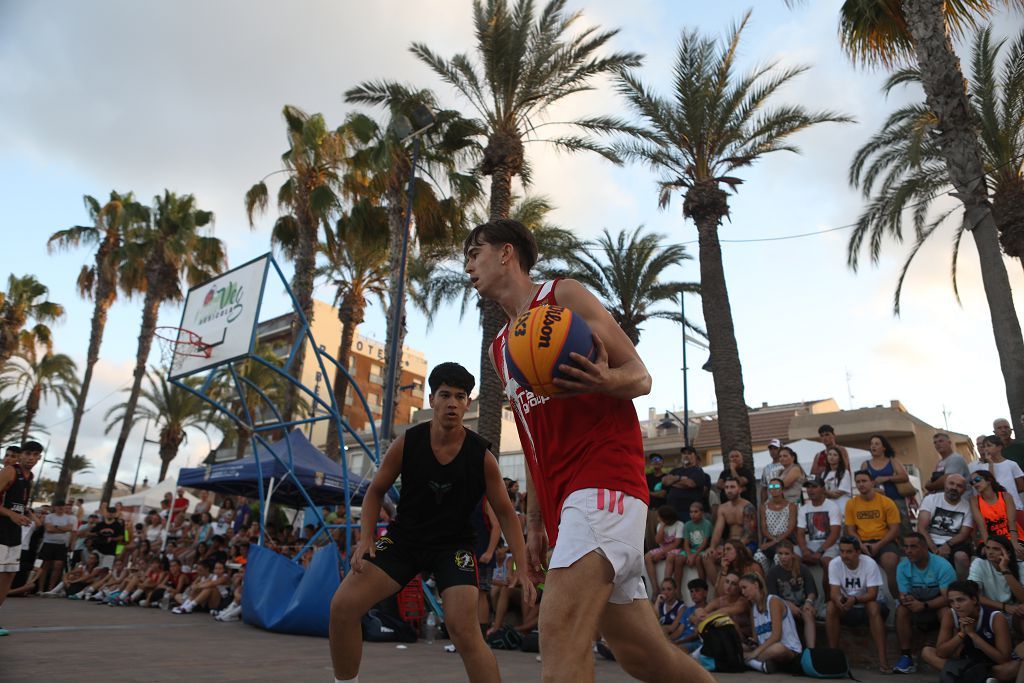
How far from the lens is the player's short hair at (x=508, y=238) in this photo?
321 centimetres

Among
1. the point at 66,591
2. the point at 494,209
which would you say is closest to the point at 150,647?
the point at 66,591

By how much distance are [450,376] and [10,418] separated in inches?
1698

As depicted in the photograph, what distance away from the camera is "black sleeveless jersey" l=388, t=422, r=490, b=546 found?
4.17 m

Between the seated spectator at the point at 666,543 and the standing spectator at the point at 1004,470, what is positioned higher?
the standing spectator at the point at 1004,470

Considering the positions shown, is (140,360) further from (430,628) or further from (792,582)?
(792,582)

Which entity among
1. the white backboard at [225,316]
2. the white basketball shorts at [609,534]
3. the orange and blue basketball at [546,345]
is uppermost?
the white backboard at [225,316]

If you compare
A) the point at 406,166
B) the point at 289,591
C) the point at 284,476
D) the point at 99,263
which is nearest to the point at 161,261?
the point at 99,263

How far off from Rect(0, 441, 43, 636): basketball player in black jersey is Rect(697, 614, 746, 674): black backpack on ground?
23.2 feet

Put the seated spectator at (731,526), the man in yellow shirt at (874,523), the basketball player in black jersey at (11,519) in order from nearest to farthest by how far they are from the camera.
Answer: the basketball player in black jersey at (11,519) < the man in yellow shirt at (874,523) < the seated spectator at (731,526)

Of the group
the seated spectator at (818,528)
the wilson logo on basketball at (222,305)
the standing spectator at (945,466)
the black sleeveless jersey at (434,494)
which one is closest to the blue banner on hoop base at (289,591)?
the wilson logo on basketball at (222,305)

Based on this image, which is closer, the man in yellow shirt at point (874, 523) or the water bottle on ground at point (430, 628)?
the man in yellow shirt at point (874, 523)

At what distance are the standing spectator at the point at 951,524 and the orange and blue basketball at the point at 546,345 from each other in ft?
24.6

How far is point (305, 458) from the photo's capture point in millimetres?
15297

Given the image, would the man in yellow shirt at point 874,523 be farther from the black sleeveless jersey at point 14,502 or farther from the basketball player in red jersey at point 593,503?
the black sleeveless jersey at point 14,502
